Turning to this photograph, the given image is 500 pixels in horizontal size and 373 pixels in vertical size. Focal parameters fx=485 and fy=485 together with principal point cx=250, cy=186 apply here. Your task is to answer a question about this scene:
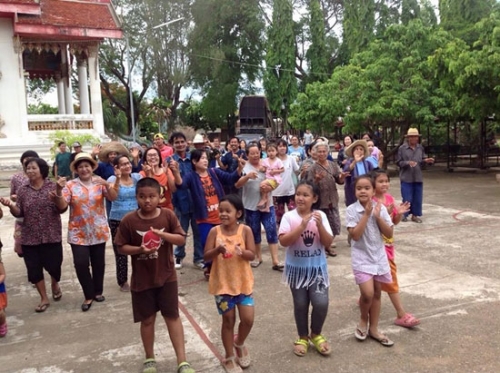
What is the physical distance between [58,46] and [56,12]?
1259 millimetres

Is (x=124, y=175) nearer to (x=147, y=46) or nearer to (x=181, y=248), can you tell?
A: (x=181, y=248)

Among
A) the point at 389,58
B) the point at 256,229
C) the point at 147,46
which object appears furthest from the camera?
the point at 147,46

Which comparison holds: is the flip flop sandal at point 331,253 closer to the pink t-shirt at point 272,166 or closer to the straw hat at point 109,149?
the pink t-shirt at point 272,166

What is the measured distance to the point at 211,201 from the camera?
5348 mm

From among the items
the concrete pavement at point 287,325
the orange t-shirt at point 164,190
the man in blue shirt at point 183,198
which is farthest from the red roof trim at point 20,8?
the orange t-shirt at point 164,190

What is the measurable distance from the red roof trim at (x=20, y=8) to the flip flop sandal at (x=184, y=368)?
17371mm

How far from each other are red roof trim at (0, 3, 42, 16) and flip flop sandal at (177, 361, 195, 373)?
17.4 metres

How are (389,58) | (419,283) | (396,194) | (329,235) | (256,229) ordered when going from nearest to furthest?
1. (329,235)
2. (419,283)
3. (256,229)
4. (396,194)
5. (389,58)

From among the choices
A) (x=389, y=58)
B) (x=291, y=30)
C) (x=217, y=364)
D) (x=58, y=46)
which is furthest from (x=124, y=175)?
(x=291, y=30)

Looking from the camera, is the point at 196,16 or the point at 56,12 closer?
the point at 56,12

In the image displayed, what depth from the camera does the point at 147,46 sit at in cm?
3272

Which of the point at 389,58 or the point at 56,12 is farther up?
the point at 56,12

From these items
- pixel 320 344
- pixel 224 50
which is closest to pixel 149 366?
pixel 320 344

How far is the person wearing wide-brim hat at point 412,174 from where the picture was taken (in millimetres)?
8258
